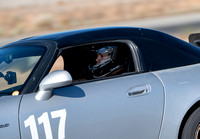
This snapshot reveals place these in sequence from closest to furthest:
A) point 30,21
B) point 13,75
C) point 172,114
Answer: point 172,114
point 13,75
point 30,21

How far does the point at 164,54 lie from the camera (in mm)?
4105

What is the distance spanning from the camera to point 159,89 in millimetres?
3760

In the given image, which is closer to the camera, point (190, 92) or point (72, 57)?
point (190, 92)

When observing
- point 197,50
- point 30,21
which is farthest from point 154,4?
point 197,50

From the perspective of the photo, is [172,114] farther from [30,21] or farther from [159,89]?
[30,21]

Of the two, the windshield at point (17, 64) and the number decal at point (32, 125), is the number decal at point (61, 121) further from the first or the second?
the windshield at point (17, 64)

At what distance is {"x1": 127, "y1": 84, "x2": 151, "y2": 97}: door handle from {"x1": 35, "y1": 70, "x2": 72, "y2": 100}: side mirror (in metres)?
0.62

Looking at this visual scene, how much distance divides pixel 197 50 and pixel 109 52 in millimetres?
1011

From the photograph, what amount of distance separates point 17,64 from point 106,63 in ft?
3.09

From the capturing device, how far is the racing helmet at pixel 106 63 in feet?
13.5

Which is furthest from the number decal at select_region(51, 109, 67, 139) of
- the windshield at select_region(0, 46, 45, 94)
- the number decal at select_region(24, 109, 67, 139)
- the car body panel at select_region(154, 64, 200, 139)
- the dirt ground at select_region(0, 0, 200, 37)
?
the dirt ground at select_region(0, 0, 200, 37)

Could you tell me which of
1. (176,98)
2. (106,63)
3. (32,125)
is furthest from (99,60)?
(32,125)

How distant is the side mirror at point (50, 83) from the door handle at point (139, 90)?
2.04 ft

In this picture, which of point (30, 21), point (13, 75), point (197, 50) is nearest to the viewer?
point (13, 75)
